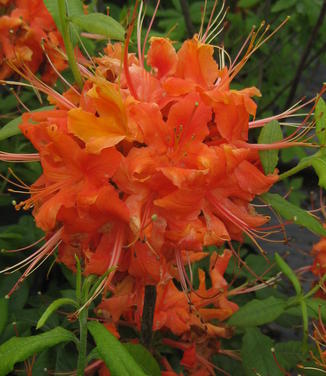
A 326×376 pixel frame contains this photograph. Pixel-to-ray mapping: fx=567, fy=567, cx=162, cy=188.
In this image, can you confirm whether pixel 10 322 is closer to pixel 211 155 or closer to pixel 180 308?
pixel 180 308

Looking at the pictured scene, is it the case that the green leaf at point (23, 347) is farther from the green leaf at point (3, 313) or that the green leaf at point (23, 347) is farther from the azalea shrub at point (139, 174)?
the green leaf at point (3, 313)

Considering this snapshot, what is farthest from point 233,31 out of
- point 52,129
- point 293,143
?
point 52,129

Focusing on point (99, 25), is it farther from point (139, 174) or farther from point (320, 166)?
point (320, 166)

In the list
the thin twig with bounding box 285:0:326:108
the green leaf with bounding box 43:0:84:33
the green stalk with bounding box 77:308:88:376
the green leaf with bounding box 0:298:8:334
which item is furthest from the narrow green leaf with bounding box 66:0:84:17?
the thin twig with bounding box 285:0:326:108

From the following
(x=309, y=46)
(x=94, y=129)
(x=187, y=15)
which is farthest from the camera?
(x=309, y=46)

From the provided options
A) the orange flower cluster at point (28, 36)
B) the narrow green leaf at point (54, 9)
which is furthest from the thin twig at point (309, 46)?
the narrow green leaf at point (54, 9)

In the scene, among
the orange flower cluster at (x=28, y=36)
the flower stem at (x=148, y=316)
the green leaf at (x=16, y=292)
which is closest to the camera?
the flower stem at (x=148, y=316)

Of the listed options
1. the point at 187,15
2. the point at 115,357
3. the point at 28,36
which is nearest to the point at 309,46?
the point at 187,15
